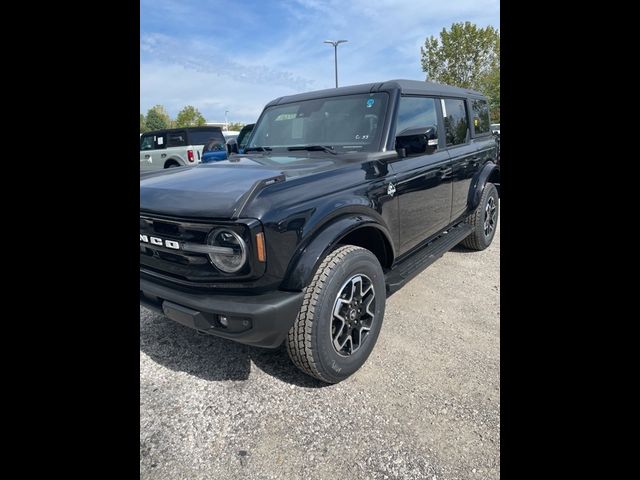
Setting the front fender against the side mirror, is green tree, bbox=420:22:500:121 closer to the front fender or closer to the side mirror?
the front fender

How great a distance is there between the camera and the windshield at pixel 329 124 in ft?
10.1

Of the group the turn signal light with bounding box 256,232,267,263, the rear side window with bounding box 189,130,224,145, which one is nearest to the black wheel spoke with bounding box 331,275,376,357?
the turn signal light with bounding box 256,232,267,263

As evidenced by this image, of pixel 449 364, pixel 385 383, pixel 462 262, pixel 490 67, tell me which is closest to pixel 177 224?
pixel 385 383

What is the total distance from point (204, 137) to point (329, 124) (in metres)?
10.6

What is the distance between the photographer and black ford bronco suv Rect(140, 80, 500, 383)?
2.00m

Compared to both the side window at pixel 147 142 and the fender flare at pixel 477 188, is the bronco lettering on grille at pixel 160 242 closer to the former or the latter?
the fender flare at pixel 477 188

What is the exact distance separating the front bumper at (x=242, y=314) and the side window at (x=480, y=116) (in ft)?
12.6

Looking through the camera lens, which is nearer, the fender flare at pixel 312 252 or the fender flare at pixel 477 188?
the fender flare at pixel 312 252

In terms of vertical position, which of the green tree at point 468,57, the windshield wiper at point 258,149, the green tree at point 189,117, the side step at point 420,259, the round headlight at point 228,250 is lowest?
the side step at point 420,259

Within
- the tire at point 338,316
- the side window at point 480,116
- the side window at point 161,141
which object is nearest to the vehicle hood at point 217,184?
the tire at point 338,316

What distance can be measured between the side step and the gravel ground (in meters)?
0.47

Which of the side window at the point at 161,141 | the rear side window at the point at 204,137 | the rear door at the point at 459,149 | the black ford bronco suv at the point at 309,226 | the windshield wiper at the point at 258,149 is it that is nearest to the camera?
the black ford bronco suv at the point at 309,226

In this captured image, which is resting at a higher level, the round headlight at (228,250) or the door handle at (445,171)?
the door handle at (445,171)
